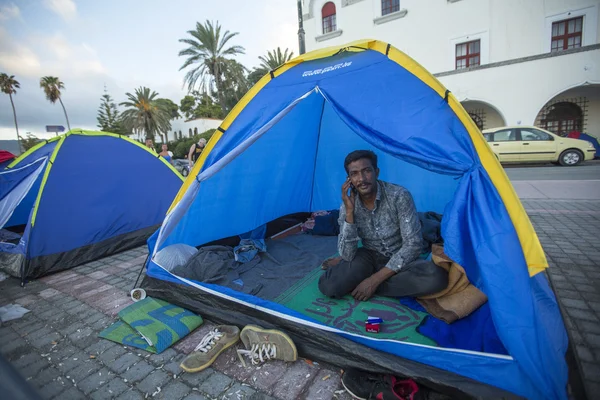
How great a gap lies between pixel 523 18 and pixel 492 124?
4351 millimetres

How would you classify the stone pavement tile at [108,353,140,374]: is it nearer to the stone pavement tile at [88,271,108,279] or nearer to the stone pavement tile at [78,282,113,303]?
the stone pavement tile at [78,282,113,303]

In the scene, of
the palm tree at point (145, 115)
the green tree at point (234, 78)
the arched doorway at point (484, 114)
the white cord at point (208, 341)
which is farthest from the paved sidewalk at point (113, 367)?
the palm tree at point (145, 115)

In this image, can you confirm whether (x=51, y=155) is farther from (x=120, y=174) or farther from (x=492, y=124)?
(x=492, y=124)

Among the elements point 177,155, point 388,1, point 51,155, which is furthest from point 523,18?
point 177,155

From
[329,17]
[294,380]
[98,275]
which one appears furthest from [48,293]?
[329,17]

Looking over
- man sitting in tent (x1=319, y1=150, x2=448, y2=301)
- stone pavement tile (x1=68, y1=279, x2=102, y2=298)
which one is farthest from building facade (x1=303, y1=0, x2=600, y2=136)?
stone pavement tile (x1=68, y1=279, x2=102, y2=298)

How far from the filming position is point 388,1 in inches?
583

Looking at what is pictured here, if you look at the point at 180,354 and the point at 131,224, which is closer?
the point at 180,354

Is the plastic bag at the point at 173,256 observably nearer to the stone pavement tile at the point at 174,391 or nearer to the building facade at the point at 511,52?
the stone pavement tile at the point at 174,391

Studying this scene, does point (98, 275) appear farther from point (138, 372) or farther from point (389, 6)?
point (389, 6)

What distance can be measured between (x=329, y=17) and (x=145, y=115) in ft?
60.4

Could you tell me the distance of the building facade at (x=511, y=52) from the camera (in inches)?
458

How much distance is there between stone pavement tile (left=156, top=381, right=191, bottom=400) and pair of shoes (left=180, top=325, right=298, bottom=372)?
92 mm

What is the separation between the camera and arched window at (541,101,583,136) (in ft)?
42.3
